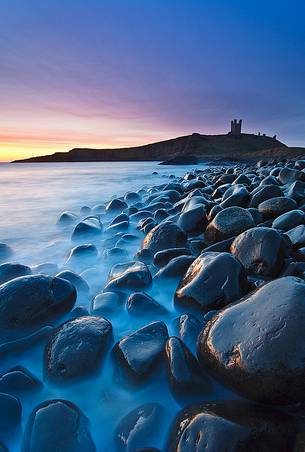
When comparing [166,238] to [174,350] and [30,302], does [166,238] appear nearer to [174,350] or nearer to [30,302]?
[30,302]

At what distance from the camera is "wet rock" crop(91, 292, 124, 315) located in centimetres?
197

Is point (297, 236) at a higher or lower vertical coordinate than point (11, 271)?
higher

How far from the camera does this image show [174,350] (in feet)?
4.45

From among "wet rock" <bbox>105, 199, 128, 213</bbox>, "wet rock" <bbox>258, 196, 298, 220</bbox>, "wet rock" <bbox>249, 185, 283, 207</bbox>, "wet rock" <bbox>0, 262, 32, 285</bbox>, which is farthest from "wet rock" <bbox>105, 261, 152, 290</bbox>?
"wet rock" <bbox>105, 199, 128, 213</bbox>

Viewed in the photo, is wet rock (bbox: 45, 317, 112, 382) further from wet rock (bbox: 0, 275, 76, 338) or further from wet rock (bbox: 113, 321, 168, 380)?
wet rock (bbox: 0, 275, 76, 338)

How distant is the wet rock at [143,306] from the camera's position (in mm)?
1932

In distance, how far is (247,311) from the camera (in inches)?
51.6

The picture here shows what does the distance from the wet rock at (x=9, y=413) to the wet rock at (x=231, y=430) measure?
628mm

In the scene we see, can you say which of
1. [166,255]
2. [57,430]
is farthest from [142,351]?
[166,255]

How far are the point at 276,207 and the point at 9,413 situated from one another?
287 centimetres

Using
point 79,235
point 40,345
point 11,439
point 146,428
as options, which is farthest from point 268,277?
point 79,235

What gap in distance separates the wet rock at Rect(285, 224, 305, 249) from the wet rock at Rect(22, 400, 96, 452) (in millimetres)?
1912

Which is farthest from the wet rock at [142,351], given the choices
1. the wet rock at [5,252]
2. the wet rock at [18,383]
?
the wet rock at [5,252]

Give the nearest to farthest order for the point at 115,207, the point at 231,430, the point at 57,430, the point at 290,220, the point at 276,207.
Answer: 1. the point at 231,430
2. the point at 57,430
3. the point at 290,220
4. the point at 276,207
5. the point at 115,207
